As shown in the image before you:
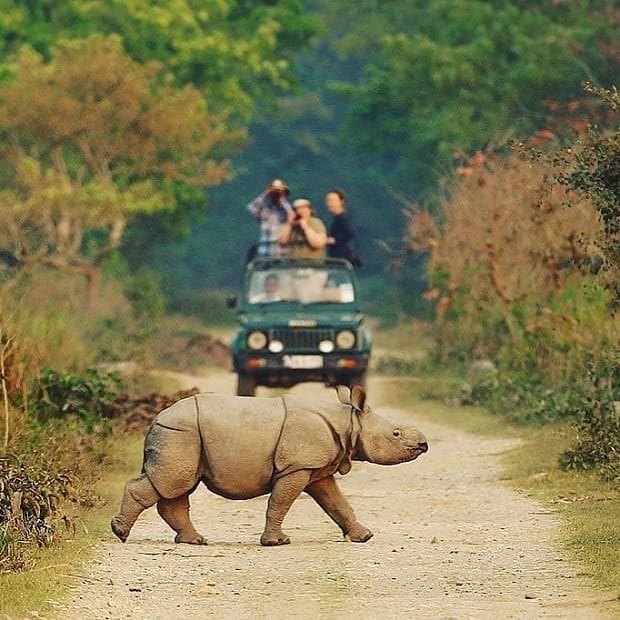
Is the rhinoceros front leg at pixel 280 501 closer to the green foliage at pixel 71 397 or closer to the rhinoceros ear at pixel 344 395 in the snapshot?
the rhinoceros ear at pixel 344 395

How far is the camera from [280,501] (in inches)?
387

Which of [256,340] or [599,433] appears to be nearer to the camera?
[599,433]

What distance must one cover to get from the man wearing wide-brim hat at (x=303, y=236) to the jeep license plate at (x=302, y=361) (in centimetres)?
176

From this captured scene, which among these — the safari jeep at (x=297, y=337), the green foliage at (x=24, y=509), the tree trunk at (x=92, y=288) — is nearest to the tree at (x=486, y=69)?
the tree trunk at (x=92, y=288)

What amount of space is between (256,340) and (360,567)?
8867 millimetres

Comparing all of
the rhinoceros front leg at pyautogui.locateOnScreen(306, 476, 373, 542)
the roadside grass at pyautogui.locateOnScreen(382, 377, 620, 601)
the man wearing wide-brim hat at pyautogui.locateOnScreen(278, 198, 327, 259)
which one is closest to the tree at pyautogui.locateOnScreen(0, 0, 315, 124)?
the man wearing wide-brim hat at pyautogui.locateOnScreen(278, 198, 327, 259)

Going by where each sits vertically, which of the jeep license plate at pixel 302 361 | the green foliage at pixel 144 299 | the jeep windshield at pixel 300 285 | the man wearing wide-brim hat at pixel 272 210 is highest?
the man wearing wide-brim hat at pixel 272 210

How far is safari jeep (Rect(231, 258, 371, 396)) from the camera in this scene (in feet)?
58.7

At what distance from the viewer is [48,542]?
31.1 ft

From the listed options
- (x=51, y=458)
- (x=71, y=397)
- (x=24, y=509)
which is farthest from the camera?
(x=71, y=397)

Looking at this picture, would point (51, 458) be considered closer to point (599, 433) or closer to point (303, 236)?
point (599, 433)

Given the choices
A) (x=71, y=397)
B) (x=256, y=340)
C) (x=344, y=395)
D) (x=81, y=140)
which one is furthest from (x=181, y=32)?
(x=344, y=395)

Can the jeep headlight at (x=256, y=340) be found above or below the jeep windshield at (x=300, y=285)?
below

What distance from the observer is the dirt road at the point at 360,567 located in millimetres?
8062
